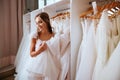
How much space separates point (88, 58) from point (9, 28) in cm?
223

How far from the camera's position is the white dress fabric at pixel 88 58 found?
119cm

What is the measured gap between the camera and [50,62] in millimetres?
1497

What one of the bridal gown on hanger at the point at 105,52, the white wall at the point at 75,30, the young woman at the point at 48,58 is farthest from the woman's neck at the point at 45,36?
the bridal gown on hanger at the point at 105,52

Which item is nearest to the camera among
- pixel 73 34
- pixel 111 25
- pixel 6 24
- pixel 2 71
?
pixel 111 25

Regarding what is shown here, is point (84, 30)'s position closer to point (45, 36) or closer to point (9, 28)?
point (45, 36)

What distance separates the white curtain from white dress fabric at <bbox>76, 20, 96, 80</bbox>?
2.12 meters

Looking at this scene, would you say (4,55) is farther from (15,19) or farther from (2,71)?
(15,19)

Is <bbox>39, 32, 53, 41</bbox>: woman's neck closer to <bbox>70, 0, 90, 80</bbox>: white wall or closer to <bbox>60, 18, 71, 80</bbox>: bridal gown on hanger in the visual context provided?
<bbox>60, 18, 71, 80</bbox>: bridal gown on hanger

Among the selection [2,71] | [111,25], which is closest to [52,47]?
[111,25]

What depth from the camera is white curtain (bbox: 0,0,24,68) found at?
119 inches

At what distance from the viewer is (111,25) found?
3.62 ft

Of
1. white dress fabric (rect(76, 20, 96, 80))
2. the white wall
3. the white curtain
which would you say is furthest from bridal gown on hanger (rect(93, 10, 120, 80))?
the white curtain

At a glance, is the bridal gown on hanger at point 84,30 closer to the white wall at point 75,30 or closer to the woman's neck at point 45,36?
the white wall at point 75,30

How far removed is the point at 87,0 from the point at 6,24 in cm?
197
